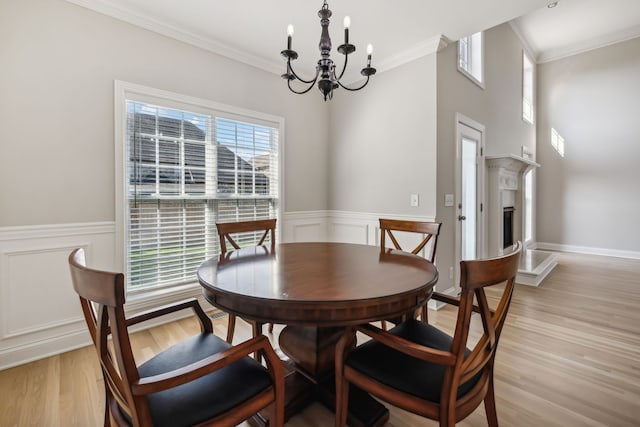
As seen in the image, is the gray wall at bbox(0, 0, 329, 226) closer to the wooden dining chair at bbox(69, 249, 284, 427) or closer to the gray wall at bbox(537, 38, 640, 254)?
the wooden dining chair at bbox(69, 249, 284, 427)

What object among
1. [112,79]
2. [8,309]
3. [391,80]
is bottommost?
[8,309]

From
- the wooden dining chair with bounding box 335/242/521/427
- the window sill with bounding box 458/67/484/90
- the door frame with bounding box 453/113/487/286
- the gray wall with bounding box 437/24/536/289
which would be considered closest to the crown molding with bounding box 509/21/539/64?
the gray wall with bounding box 437/24/536/289

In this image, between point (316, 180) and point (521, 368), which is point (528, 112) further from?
point (521, 368)

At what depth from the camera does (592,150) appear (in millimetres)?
5668

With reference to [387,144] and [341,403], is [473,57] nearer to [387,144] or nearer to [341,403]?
[387,144]

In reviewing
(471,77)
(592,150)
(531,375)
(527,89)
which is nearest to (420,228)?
(531,375)

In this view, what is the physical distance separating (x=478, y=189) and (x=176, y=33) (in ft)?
12.6

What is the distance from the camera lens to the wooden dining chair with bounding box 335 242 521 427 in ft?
3.08

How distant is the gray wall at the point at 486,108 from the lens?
121 inches

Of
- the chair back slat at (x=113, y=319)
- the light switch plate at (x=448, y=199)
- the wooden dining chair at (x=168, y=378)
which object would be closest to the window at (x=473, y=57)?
the light switch plate at (x=448, y=199)

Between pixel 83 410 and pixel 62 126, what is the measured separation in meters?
1.92

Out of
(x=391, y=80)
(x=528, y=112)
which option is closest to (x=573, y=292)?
(x=391, y=80)

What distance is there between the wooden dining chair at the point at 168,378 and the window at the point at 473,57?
3.92m

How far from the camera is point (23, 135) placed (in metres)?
2.03
